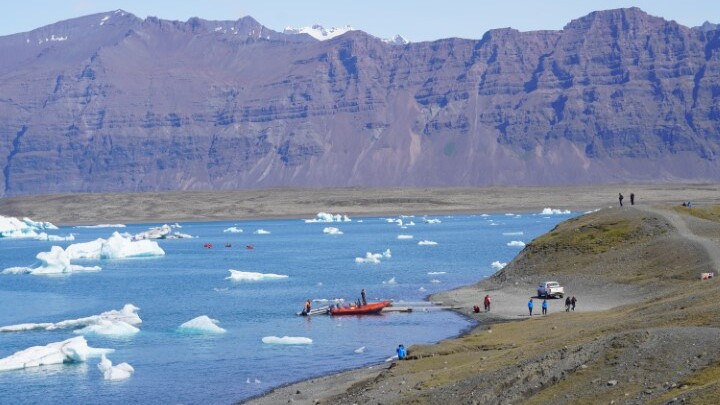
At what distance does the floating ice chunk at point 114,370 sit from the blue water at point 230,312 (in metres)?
0.41

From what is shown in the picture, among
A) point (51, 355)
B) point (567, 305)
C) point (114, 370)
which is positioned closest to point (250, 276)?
point (567, 305)

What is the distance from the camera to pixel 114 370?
45.8 metres

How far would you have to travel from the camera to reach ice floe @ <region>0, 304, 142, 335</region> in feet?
194

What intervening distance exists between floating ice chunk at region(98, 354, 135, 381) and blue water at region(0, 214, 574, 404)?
41 centimetres

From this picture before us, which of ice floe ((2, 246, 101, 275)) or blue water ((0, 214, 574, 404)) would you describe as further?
ice floe ((2, 246, 101, 275))

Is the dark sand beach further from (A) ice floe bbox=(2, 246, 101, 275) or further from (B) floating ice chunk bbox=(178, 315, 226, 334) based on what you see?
(A) ice floe bbox=(2, 246, 101, 275)

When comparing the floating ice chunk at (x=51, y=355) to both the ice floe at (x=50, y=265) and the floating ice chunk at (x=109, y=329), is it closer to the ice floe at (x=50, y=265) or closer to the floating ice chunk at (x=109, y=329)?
the floating ice chunk at (x=109, y=329)

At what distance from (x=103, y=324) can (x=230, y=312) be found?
10.8m

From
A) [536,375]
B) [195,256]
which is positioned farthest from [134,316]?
[195,256]

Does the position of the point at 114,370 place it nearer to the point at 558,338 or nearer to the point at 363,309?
the point at 558,338

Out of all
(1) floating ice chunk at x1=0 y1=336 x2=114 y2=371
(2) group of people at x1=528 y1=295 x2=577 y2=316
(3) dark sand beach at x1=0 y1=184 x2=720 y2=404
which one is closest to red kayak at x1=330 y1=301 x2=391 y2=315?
(3) dark sand beach at x1=0 y1=184 x2=720 y2=404

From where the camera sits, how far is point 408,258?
109 meters

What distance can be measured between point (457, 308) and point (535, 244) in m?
12.3

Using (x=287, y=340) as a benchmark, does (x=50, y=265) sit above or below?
below
